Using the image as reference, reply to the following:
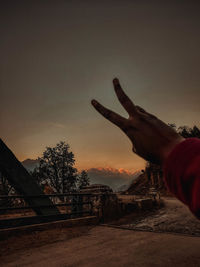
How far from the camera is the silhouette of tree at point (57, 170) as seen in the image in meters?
37.5

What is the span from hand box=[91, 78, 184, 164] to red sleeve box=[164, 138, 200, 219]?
11cm

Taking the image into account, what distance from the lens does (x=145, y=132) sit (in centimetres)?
96

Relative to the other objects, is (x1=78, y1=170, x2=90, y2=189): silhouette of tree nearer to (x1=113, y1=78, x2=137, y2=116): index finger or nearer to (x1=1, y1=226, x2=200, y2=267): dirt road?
(x1=1, y1=226, x2=200, y2=267): dirt road

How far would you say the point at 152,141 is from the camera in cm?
92

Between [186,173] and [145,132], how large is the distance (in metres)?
0.34

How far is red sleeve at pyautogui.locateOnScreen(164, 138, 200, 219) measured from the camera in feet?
2.08

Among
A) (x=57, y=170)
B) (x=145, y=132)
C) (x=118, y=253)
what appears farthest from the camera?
(x=57, y=170)

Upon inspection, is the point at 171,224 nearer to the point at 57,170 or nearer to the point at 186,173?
the point at 186,173

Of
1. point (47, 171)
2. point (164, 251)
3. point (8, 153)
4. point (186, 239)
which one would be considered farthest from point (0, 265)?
point (47, 171)

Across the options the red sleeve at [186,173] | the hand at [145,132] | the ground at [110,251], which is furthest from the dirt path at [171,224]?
the red sleeve at [186,173]

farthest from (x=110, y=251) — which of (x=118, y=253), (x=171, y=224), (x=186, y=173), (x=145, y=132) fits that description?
(x=171, y=224)

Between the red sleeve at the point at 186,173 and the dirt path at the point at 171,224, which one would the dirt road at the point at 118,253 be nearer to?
the dirt path at the point at 171,224

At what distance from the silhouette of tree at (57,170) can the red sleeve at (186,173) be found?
37877 mm

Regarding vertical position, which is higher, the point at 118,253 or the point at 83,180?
the point at 118,253
